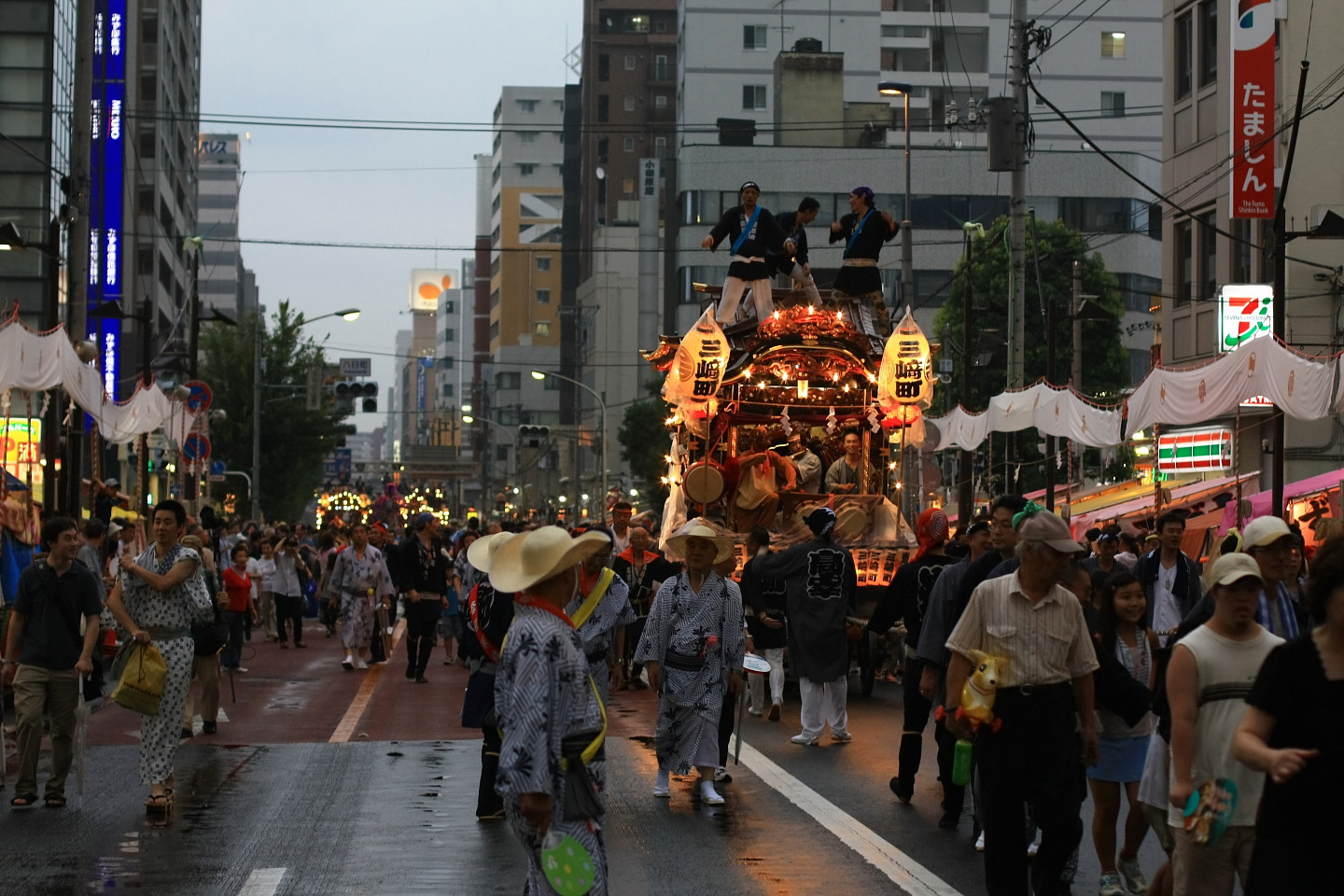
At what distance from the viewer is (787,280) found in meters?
24.4

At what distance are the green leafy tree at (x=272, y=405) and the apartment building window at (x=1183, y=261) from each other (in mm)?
34471

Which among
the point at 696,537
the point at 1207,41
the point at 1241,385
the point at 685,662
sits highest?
the point at 1207,41

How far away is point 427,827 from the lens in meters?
10.1

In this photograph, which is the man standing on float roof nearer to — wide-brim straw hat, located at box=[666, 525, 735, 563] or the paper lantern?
the paper lantern

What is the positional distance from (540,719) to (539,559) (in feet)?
1.80

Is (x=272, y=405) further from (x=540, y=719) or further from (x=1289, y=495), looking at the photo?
(x=540, y=719)

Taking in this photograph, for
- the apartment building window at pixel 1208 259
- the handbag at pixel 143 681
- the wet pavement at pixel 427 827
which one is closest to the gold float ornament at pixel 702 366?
the wet pavement at pixel 427 827

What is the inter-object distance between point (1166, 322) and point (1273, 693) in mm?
30405

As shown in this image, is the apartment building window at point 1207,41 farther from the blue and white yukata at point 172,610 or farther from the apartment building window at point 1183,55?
the blue and white yukata at point 172,610

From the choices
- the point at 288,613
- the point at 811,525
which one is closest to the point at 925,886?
the point at 811,525

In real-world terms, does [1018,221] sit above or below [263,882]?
above

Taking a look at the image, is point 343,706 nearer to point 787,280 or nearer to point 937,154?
point 787,280

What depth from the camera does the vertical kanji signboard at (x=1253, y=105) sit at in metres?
26.8

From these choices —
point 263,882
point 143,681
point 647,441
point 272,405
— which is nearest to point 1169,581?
point 263,882
